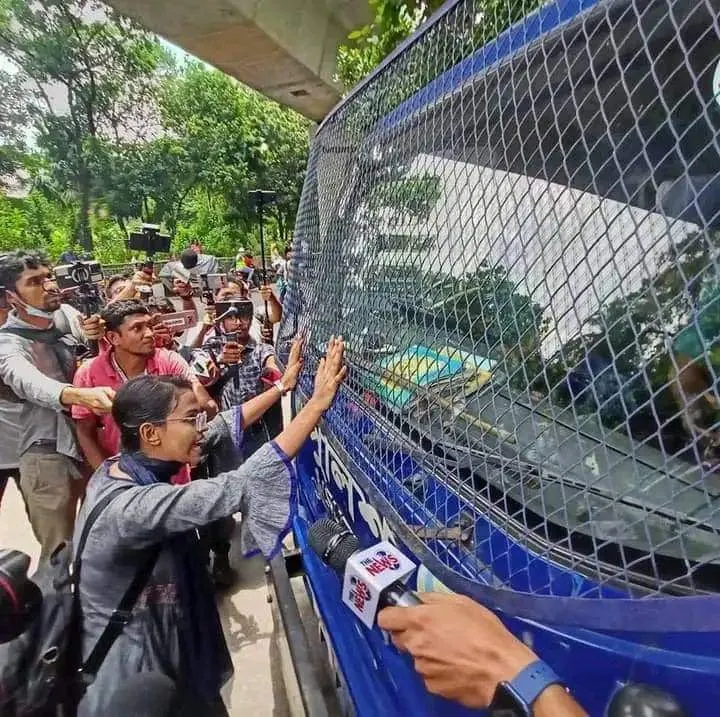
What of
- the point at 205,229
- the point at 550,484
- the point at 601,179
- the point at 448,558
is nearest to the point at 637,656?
the point at 550,484

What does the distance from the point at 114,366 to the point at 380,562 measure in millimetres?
2046

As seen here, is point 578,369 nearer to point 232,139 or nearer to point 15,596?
point 15,596

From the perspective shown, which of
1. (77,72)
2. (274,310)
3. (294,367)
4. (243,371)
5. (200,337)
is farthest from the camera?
(77,72)

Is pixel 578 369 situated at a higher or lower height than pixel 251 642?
higher

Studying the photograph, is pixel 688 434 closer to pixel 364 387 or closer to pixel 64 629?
pixel 364 387

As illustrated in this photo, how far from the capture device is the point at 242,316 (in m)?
3.51

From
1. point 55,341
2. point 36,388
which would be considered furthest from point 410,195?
point 55,341

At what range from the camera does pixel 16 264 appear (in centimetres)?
290

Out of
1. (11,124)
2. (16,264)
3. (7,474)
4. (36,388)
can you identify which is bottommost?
(7,474)

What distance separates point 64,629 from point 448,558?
38.9 inches

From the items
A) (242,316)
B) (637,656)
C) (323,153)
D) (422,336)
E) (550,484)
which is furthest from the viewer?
(242,316)

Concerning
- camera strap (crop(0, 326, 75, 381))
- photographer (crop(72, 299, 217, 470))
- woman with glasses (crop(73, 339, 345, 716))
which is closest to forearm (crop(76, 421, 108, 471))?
photographer (crop(72, 299, 217, 470))

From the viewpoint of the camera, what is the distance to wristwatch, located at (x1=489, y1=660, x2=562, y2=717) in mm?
756

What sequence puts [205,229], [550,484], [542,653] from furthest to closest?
[205,229] → [550,484] → [542,653]
